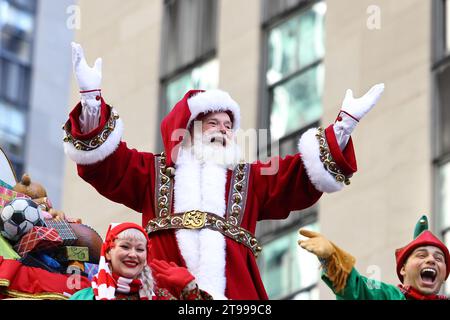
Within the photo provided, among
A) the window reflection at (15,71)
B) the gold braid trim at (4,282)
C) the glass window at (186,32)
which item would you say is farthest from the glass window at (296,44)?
the window reflection at (15,71)

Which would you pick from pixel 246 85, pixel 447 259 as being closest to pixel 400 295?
pixel 447 259

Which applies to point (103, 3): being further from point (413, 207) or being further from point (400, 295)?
point (400, 295)

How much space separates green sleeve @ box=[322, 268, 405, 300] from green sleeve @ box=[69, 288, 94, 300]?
1480mm

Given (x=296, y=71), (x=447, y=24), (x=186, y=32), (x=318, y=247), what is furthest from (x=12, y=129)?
(x=318, y=247)

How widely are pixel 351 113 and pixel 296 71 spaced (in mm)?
11040

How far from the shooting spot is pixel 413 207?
2342cm

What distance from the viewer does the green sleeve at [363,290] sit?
1388 centimetres

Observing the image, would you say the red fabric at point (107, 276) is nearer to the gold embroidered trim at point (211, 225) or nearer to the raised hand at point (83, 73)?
the gold embroidered trim at point (211, 225)

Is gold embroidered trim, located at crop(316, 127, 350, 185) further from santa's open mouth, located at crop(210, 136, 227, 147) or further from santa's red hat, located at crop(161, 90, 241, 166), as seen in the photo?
santa's red hat, located at crop(161, 90, 241, 166)

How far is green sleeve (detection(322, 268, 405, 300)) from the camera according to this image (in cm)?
1388

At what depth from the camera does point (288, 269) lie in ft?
81.5

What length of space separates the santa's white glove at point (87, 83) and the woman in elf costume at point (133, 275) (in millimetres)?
1025

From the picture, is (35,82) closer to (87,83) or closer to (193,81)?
(193,81)

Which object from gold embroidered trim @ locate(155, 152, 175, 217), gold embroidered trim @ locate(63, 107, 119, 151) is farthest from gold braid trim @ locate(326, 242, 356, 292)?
gold embroidered trim @ locate(63, 107, 119, 151)
